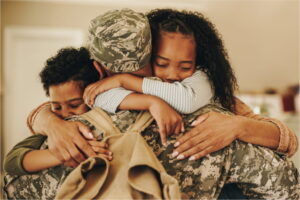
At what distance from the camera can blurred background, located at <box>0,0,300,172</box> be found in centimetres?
447

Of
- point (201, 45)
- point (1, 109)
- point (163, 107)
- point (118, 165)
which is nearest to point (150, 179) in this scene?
point (118, 165)

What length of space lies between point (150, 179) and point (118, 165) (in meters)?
0.09

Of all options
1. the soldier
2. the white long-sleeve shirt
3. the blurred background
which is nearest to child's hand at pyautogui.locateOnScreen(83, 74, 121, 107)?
the white long-sleeve shirt

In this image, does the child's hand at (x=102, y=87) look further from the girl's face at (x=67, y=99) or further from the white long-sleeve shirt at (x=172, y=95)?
the girl's face at (x=67, y=99)

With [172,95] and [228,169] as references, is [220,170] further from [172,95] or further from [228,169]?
[172,95]

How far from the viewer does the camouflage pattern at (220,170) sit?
2.61 feet

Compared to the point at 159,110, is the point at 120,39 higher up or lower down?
higher up

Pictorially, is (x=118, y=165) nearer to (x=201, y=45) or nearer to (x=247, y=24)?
(x=201, y=45)

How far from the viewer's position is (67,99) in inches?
45.0

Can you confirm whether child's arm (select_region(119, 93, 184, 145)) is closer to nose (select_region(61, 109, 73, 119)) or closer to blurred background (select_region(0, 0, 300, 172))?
nose (select_region(61, 109, 73, 119))

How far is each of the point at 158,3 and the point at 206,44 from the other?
12.2ft

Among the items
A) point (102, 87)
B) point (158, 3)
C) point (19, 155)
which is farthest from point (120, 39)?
point (158, 3)

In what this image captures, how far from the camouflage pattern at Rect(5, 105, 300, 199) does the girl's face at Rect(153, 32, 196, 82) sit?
245mm

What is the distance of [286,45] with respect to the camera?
450 cm
